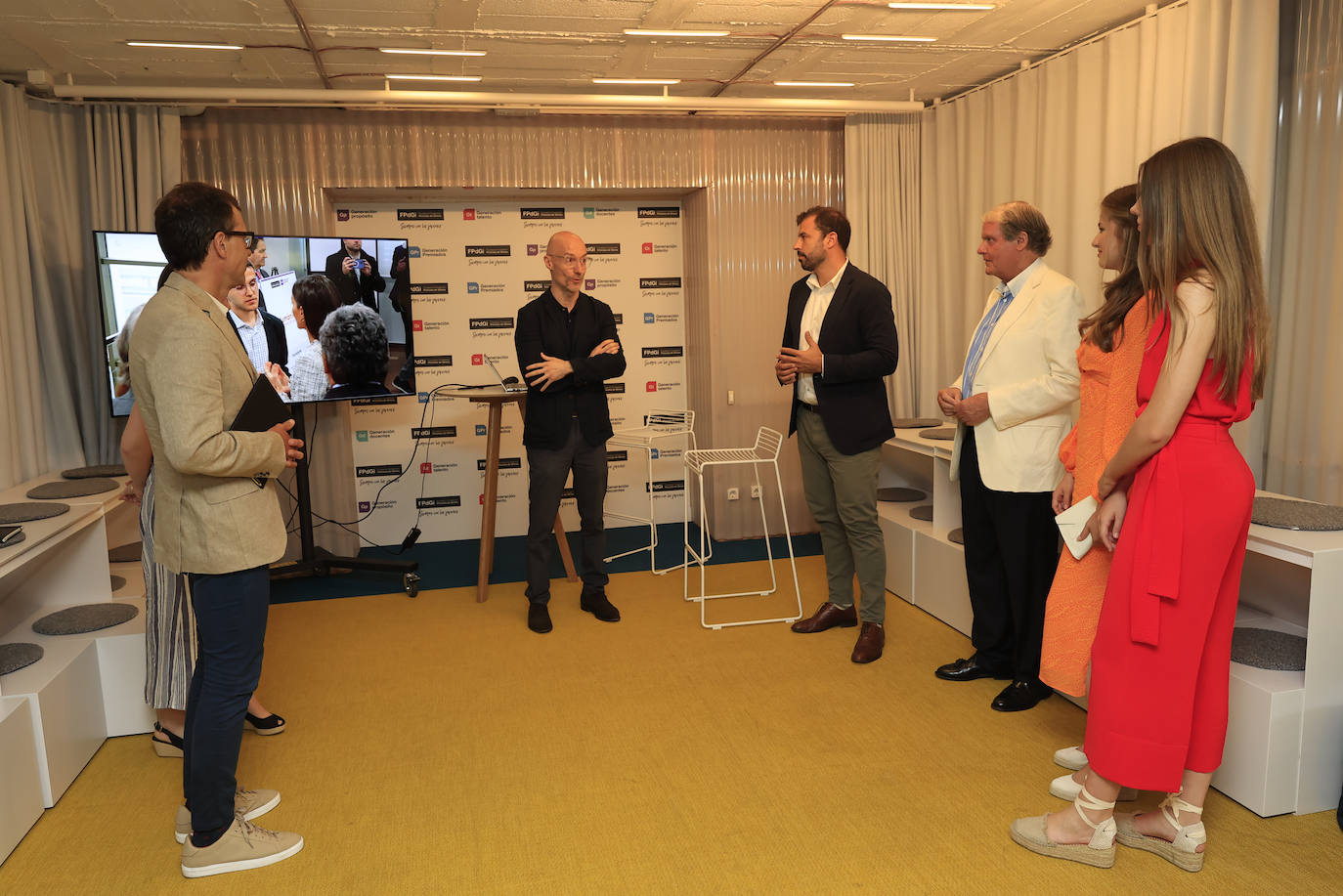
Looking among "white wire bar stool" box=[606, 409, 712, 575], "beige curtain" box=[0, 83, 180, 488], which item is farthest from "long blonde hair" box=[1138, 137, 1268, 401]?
"beige curtain" box=[0, 83, 180, 488]

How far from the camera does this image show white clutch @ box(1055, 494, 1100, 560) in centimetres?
232

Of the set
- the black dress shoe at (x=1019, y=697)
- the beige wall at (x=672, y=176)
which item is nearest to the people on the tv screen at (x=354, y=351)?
the beige wall at (x=672, y=176)

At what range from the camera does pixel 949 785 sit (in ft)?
8.25

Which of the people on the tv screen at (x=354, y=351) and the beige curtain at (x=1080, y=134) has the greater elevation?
the beige curtain at (x=1080, y=134)

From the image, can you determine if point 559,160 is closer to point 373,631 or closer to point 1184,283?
point 373,631

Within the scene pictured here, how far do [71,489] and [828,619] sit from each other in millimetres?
2906

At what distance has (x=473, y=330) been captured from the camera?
562 cm

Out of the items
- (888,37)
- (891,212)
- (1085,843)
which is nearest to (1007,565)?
(1085,843)

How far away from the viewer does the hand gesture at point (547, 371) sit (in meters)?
3.75

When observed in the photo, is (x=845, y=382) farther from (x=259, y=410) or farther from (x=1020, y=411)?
(x=259, y=410)

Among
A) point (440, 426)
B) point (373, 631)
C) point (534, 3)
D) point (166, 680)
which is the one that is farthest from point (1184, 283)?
point (440, 426)

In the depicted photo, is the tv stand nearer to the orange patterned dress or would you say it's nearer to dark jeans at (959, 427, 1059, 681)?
dark jeans at (959, 427, 1059, 681)

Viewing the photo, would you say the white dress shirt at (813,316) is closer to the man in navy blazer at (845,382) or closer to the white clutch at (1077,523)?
the man in navy blazer at (845,382)

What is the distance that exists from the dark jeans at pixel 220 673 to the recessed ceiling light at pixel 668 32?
2722 millimetres
